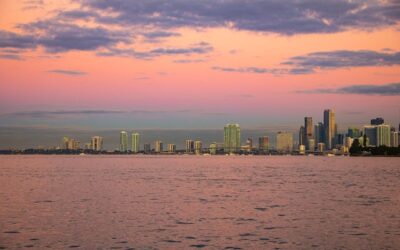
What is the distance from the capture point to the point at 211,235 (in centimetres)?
4103

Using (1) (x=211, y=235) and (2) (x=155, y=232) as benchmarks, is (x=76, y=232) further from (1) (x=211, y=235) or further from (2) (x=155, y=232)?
(1) (x=211, y=235)

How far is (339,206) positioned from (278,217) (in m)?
12.3

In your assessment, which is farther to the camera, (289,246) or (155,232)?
(155,232)

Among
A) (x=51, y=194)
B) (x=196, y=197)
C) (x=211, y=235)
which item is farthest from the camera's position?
(x=51, y=194)

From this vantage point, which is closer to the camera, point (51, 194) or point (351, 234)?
point (351, 234)

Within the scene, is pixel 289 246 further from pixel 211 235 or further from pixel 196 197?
pixel 196 197

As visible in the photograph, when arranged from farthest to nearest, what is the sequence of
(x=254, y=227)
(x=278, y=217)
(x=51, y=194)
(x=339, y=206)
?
(x=51, y=194), (x=339, y=206), (x=278, y=217), (x=254, y=227)

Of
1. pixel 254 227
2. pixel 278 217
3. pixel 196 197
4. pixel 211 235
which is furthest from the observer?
pixel 196 197

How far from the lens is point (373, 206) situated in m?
60.4

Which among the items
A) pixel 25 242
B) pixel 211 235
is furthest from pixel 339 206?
pixel 25 242

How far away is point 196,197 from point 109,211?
53.8ft

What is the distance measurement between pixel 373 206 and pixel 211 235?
25985mm

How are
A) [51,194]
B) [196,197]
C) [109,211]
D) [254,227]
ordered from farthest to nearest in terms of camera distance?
[51,194]
[196,197]
[109,211]
[254,227]

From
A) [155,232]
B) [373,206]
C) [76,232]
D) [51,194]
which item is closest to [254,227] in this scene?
[155,232]
